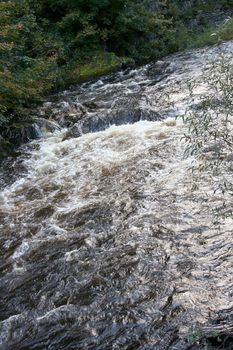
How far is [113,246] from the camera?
6.02 m

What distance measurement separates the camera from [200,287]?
4.89 m

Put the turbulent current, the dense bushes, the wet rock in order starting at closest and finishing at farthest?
the turbulent current, the wet rock, the dense bushes

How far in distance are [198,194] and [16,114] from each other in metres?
6.43

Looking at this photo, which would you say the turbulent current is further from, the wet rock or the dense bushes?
the dense bushes

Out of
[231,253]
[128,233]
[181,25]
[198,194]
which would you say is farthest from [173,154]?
[181,25]

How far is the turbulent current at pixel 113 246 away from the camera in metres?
4.55

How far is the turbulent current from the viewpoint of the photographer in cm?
455

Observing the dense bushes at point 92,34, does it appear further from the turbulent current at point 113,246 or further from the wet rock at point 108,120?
the turbulent current at point 113,246

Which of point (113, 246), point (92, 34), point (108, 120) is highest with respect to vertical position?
point (92, 34)

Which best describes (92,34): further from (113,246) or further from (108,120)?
(113,246)

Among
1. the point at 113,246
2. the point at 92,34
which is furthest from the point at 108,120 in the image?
the point at 92,34

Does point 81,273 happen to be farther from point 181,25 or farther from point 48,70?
point 181,25

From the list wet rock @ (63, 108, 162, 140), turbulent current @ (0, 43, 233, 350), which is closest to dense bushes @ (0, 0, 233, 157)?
wet rock @ (63, 108, 162, 140)

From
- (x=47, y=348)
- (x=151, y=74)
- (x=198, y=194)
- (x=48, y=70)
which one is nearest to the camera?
(x=47, y=348)
